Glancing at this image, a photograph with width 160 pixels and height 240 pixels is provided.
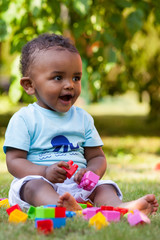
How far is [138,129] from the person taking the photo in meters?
8.00

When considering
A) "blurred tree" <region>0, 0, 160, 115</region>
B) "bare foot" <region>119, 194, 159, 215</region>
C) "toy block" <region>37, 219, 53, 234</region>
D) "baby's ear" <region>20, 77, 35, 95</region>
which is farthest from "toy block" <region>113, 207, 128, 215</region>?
"blurred tree" <region>0, 0, 160, 115</region>

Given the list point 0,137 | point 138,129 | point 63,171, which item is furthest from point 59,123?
point 138,129

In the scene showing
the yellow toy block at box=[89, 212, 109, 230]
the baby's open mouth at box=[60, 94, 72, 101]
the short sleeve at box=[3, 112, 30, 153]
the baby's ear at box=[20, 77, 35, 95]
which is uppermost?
the baby's ear at box=[20, 77, 35, 95]

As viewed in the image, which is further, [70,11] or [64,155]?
[70,11]

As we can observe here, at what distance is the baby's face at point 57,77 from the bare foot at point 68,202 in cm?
57

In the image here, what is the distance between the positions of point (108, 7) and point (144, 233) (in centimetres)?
347

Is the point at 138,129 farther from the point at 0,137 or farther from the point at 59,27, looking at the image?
the point at 59,27

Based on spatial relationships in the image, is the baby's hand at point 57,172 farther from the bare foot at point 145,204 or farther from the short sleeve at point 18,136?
the bare foot at point 145,204

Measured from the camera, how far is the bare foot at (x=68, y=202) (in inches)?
76.5

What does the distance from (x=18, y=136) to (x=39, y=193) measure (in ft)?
1.11

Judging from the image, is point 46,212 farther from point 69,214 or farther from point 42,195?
point 42,195

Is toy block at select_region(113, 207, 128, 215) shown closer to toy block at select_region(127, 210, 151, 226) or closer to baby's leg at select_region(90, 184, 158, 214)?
baby's leg at select_region(90, 184, 158, 214)

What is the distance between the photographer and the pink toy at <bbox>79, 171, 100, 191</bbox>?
7.13 feet

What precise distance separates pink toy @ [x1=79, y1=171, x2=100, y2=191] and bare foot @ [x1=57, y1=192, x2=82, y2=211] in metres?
0.15
